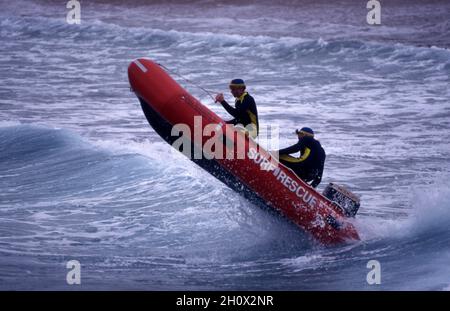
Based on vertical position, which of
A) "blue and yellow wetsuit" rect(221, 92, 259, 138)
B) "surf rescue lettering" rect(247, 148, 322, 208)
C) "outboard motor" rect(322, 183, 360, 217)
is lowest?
"outboard motor" rect(322, 183, 360, 217)

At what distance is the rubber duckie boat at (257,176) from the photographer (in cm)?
821

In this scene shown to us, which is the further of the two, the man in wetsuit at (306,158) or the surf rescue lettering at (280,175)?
the man in wetsuit at (306,158)

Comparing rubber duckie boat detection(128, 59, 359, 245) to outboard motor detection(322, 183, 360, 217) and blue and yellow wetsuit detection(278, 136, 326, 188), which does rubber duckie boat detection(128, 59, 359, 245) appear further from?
blue and yellow wetsuit detection(278, 136, 326, 188)

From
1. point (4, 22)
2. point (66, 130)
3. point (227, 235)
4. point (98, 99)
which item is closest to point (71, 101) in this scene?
point (98, 99)

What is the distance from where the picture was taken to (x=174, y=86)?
332 inches

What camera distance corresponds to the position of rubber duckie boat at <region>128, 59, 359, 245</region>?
8211mm

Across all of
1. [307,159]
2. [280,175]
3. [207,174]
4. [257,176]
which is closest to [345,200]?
[307,159]

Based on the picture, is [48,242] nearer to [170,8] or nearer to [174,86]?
[174,86]

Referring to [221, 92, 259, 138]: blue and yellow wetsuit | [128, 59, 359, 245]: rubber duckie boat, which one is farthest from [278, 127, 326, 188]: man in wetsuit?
[221, 92, 259, 138]: blue and yellow wetsuit

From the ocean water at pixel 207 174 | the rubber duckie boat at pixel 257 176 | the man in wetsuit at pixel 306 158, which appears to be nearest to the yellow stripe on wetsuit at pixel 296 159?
the man in wetsuit at pixel 306 158

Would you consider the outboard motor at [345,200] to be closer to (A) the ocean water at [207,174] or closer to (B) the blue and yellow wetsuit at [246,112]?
(A) the ocean water at [207,174]

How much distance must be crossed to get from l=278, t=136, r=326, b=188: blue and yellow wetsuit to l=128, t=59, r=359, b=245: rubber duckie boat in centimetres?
21

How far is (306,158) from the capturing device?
27.6 feet

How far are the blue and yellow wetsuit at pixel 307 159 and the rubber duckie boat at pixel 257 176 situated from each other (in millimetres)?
212
